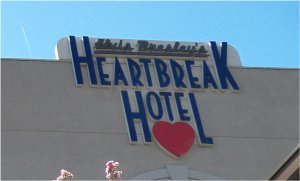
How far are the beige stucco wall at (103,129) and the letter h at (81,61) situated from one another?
8.8 inches

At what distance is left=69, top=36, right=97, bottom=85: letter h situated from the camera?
30109 millimetres

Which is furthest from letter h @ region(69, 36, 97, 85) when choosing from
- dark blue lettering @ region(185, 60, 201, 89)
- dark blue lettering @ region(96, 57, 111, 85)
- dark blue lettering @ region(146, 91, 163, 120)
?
dark blue lettering @ region(185, 60, 201, 89)

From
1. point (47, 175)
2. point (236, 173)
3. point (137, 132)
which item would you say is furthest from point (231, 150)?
point (47, 175)

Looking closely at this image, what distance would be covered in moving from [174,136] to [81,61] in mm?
3883

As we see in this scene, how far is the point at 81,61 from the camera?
30344 millimetres

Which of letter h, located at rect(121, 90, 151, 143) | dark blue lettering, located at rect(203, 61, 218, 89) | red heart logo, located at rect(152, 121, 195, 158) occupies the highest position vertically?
dark blue lettering, located at rect(203, 61, 218, 89)

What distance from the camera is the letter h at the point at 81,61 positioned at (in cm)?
3011

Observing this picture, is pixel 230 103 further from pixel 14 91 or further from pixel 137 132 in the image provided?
pixel 14 91

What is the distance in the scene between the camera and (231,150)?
98.6 ft

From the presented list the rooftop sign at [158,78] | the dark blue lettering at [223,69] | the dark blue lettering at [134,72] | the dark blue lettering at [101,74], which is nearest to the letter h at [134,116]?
the rooftop sign at [158,78]

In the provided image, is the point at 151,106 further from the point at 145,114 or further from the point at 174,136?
the point at 174,136

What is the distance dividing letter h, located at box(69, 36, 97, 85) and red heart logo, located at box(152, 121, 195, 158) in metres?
2.60

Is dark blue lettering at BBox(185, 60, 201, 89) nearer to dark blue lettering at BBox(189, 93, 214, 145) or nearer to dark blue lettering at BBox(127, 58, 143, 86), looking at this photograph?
dark blue lettering at BBox(189, 93, 214, 145)

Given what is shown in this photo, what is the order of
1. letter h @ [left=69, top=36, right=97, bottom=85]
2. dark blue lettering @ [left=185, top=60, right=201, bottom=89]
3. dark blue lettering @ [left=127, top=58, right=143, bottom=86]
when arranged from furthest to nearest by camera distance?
dark blue lettering @ [left=185, top=60, right=201, bottom=89]
dark blue lettering @ [left=127, top=58, right=143, bottom=86]
letter h @ [left=69, top=36, right=97, bottom=85]
